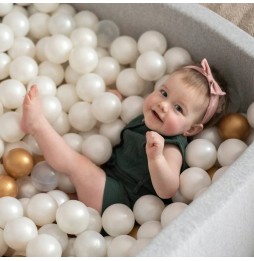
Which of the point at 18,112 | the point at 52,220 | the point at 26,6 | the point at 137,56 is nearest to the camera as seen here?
the point at 52,220

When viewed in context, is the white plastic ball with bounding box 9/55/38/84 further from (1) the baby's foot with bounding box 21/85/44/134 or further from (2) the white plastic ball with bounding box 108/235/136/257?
(2) the white plastic ball with bounding box 108/235/136/257

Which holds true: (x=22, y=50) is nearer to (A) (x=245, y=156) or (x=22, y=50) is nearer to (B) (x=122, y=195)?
(B) (x=122, y=195)

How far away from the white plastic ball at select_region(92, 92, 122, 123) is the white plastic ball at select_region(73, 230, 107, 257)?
292 millimetres

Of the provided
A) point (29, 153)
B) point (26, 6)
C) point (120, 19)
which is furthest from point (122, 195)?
point (26, 6)

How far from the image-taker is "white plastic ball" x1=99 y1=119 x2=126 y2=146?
1.32 meters

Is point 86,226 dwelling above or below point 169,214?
below

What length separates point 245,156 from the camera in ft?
3.50

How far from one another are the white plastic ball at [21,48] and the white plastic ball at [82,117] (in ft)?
0.64

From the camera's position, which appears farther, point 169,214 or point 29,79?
point 29,79

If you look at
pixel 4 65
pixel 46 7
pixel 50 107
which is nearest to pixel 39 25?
pixel 46 7

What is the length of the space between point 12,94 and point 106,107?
0.21 meters

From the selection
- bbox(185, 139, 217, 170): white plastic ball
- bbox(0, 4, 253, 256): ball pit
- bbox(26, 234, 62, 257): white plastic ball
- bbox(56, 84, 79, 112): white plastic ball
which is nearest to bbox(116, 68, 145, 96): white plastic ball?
bbox(0, 4, 253, 256): ball pit

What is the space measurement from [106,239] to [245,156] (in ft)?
1.04

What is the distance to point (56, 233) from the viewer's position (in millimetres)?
1122
